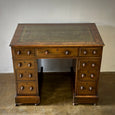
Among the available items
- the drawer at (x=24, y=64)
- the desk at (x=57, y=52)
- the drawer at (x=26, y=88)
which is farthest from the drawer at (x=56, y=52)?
the drawer at (x=26, y=88)

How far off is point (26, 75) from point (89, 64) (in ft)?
2.32

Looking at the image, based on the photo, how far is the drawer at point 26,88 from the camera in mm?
2466

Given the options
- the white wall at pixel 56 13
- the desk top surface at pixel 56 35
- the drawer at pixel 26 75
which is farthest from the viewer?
the white wall at pixel 56 13

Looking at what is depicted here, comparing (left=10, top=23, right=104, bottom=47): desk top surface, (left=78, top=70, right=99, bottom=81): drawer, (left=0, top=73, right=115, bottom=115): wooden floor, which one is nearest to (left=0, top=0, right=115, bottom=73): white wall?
(left=10, top=23, right=104, bottom=47): desk top surface

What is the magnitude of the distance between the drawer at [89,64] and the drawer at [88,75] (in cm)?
5

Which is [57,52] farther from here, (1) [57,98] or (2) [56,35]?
(1) [57,98]

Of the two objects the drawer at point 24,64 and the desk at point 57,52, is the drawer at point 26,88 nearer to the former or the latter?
the desk at point 57,52

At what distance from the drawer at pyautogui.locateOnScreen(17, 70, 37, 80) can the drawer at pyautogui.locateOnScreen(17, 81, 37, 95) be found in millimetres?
54

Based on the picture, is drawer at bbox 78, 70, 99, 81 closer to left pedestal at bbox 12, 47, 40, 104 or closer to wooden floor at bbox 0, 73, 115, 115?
wooden floor at bbox 0, 73, 115, 115

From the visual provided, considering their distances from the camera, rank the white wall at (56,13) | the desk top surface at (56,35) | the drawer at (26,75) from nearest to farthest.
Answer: the desk top surface at (56,35) < the drawer at (26,75) < the white wall at (56,13)

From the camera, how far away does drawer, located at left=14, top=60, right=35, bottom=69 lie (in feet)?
7.65

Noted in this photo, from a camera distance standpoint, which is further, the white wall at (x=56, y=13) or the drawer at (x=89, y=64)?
the white wall at (x=56, y=13)

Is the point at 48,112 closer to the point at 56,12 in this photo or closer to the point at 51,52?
the point at 51,52

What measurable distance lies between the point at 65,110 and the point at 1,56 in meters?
1.19
